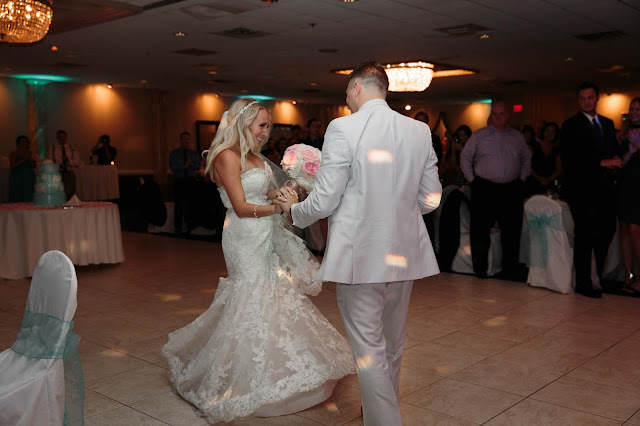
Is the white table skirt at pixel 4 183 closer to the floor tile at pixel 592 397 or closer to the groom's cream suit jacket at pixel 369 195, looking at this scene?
the groom's cream suit jacket at pixel 369 195

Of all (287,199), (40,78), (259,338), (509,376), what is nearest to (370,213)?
(287,199)

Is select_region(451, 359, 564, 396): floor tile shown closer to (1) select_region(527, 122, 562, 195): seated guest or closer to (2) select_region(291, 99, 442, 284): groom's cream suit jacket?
(2) select_region(291, 99, 442, 284): groom's cream suit jacket

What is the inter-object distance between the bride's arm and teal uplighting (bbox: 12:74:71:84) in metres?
13.2

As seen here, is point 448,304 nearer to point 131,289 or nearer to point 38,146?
point 131,289

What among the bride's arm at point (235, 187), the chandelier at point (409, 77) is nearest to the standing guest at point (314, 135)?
the chandelier at point (409, 77)

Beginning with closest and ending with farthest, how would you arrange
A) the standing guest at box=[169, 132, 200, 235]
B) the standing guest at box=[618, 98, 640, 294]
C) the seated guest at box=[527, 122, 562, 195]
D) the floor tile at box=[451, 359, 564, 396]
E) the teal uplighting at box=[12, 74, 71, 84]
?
the floor tile at box=[451, 359, 564, 396]
the standing guest at box=[618, 98, 640, 294]
the seated guest at box=[527, 122, 562, 195]
the standing guest at box=[169, 132, 200, 235]
the teal uplighting at box=[12, 74, 71, 84]

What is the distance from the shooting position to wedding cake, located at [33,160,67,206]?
6.88 metres

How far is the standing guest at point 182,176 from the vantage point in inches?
397

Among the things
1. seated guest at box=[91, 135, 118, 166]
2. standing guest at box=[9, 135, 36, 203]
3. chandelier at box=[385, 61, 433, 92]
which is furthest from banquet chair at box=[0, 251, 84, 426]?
seated guest at box=[91, 135, 118, 166]

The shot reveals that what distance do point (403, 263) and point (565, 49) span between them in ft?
30.7

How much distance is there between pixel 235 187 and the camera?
3.26m

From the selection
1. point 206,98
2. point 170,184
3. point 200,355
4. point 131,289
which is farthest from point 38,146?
point 200,355

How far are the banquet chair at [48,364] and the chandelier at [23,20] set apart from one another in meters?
4.79

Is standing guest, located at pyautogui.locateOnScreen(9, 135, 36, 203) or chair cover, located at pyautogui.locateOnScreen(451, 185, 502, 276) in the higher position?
standing guest, located at pyautogui.locateOnScreen(9, 135, 36, 203)
